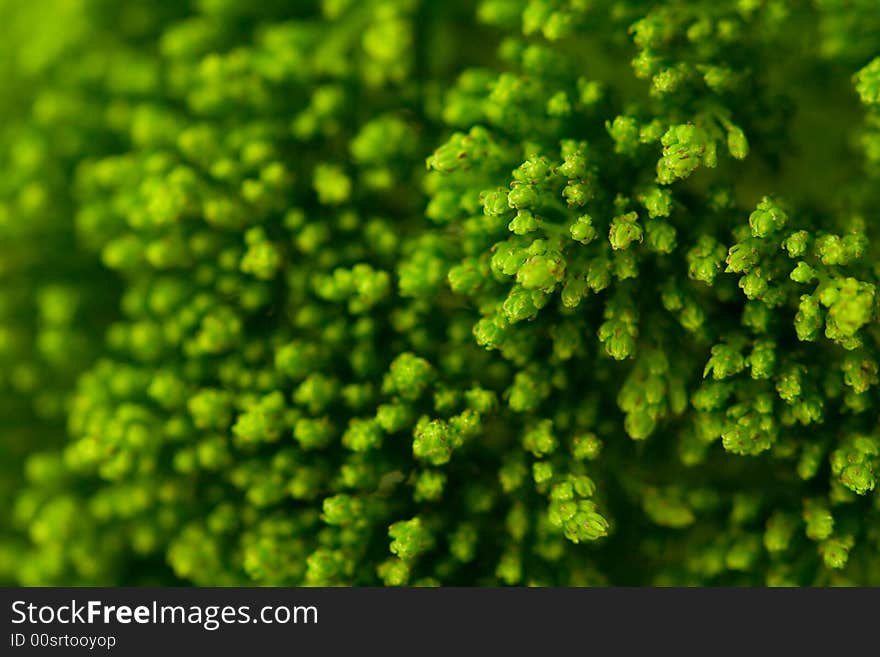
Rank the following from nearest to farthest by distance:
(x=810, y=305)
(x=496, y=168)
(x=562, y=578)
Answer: (x=810, y=305), (x=496, y=168), (x=562, y=578)

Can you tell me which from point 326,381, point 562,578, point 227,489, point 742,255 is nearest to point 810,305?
point 742,255

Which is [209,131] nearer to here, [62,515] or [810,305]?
[62,515]

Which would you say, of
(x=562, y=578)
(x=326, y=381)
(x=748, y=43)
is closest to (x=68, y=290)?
(x=326, y=381)

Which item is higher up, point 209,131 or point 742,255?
point 209,131

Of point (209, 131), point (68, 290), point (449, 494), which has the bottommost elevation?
point (449, 494)

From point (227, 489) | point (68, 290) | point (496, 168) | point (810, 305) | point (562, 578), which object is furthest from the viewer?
point (68, 290)

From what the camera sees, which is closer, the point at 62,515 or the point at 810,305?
the point at 810,305
